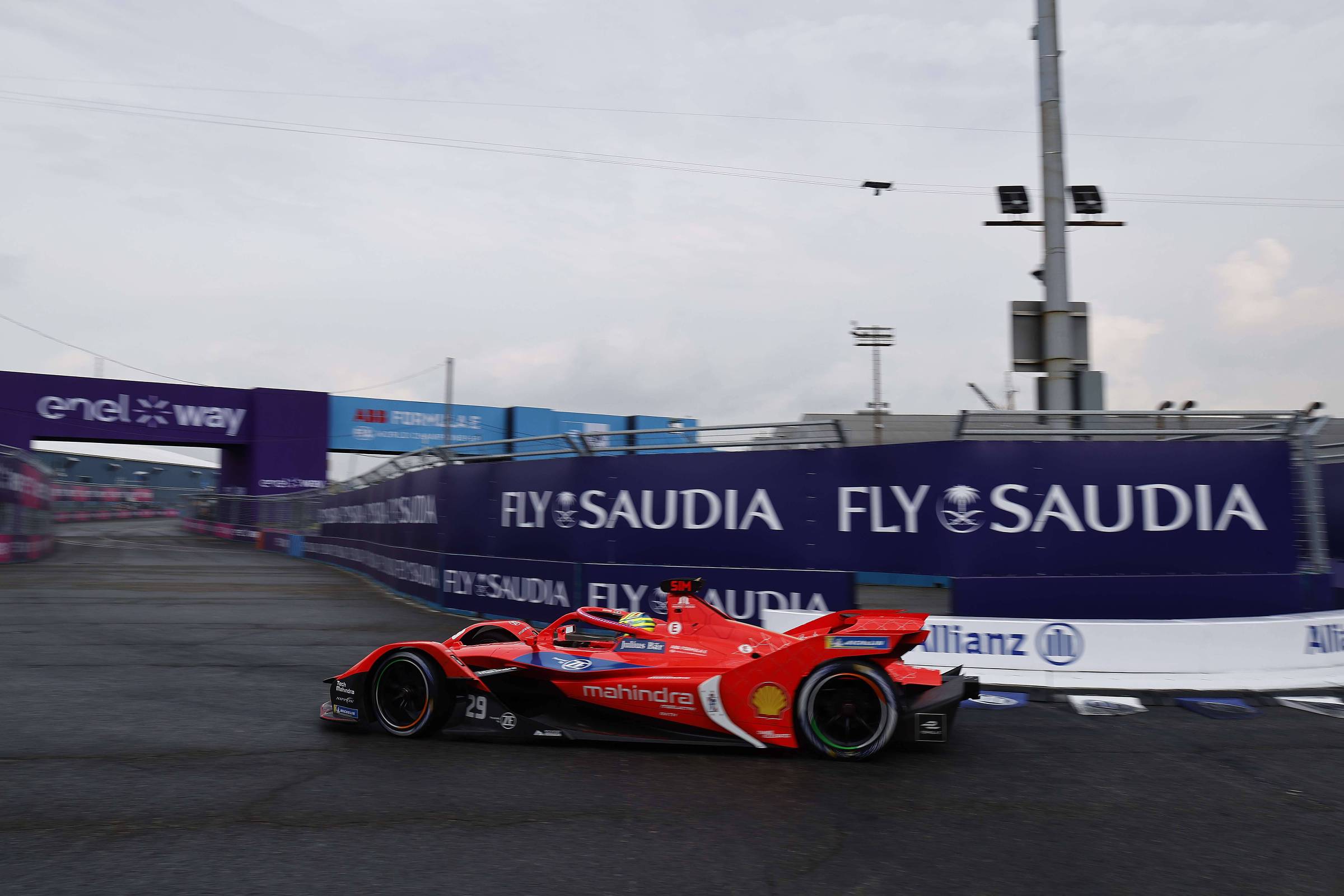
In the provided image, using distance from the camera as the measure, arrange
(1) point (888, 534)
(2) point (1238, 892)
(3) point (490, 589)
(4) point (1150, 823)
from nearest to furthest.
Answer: (2) point (1238, 892) → (4) point (1150, 823) → (1) point (888, 534) → (3) point (490, 589)

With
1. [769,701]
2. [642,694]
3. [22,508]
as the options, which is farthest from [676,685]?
[22,508]

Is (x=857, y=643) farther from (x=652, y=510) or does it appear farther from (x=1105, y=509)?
(x=652, y=510)

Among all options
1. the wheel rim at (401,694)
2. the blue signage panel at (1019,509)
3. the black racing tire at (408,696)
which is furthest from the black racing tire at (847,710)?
the blue signage panel at (1019,509)

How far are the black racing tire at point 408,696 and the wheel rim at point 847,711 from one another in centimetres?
256

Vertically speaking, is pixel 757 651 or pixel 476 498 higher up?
pixel 476 498

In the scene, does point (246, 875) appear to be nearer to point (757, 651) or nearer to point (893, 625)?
point (757, 651)

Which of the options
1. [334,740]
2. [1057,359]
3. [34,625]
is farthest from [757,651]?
[34,625]

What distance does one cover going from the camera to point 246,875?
4191 mm

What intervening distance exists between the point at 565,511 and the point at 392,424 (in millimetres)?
36244

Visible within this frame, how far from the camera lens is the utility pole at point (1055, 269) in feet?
39.0

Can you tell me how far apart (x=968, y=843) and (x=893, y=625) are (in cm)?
191

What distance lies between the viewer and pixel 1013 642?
9211 mm

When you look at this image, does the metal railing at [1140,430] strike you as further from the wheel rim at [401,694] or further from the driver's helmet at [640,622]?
the wheel rim at [401,694]

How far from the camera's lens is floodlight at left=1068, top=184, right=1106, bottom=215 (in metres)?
12.8
